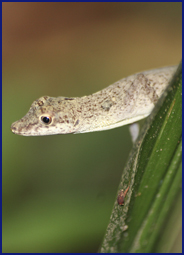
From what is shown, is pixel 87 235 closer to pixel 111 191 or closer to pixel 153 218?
pixel 111 191

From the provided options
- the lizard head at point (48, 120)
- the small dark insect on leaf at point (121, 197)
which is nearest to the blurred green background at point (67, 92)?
the lizard head at point (48, 120)

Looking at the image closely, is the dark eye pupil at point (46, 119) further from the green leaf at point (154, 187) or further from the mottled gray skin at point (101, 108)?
the green leaf at point (154, 187)

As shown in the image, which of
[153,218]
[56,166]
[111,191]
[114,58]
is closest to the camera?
[153,218]

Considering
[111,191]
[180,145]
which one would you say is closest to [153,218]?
[180,145]

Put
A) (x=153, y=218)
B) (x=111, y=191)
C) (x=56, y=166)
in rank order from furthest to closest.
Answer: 1. (x=56, y=166)
2. (x=111, y=191)
3. (x=153, y=218)

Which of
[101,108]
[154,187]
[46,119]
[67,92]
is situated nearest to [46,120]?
[46,119]

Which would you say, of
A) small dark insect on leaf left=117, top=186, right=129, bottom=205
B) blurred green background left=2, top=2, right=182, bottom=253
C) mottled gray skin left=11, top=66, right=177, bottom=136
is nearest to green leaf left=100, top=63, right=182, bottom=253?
small dark insect on leaf left=117, top=186, right=129, bottom=205

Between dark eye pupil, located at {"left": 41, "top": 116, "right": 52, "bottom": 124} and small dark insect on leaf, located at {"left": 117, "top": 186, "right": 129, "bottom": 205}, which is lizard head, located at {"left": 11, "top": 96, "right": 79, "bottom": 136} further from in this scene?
small dark insect on leaf, located at {"left": 117, "top": 186, "right": 129, "bottom": 205}
